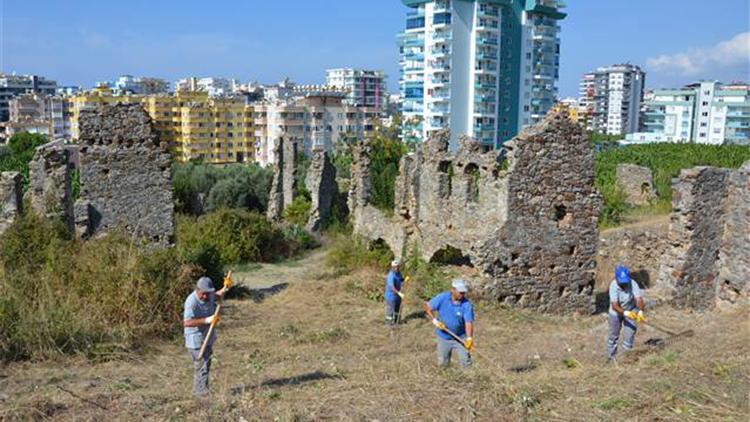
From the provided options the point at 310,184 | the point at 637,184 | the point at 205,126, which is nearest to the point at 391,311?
the point at 310,184

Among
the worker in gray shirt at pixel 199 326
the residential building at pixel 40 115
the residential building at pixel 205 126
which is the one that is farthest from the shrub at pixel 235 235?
the residential building at pixel 40 115

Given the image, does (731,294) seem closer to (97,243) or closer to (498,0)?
(97,243)

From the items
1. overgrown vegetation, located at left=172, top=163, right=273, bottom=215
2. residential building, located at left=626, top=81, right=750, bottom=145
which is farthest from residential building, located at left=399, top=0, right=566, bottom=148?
overgrown vegetation, located at left=172, top=163, right=273, bottom=215

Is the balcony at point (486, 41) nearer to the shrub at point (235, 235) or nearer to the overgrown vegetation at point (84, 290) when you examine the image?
the shrub at point (235, 235)

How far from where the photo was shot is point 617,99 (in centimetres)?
13662

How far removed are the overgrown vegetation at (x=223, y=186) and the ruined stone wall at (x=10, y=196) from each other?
51.5 ft

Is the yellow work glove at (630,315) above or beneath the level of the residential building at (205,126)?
beneath

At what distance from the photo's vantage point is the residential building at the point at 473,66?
6372 centimetres

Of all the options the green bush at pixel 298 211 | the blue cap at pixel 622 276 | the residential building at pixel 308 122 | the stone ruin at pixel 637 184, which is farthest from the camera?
the residential building at pixel 308 122

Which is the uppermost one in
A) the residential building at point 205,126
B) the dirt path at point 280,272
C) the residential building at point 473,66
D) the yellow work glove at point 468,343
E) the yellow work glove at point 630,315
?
the residential building at point 473,66

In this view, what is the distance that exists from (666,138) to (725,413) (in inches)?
3822

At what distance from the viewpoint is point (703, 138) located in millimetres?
91688

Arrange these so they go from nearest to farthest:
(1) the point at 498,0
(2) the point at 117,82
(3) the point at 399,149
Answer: (3) the point at 399,149, (1) the point at 498,0, (2) the point at 117,82

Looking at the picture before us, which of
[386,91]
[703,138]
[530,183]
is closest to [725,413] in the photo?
[530,183]
